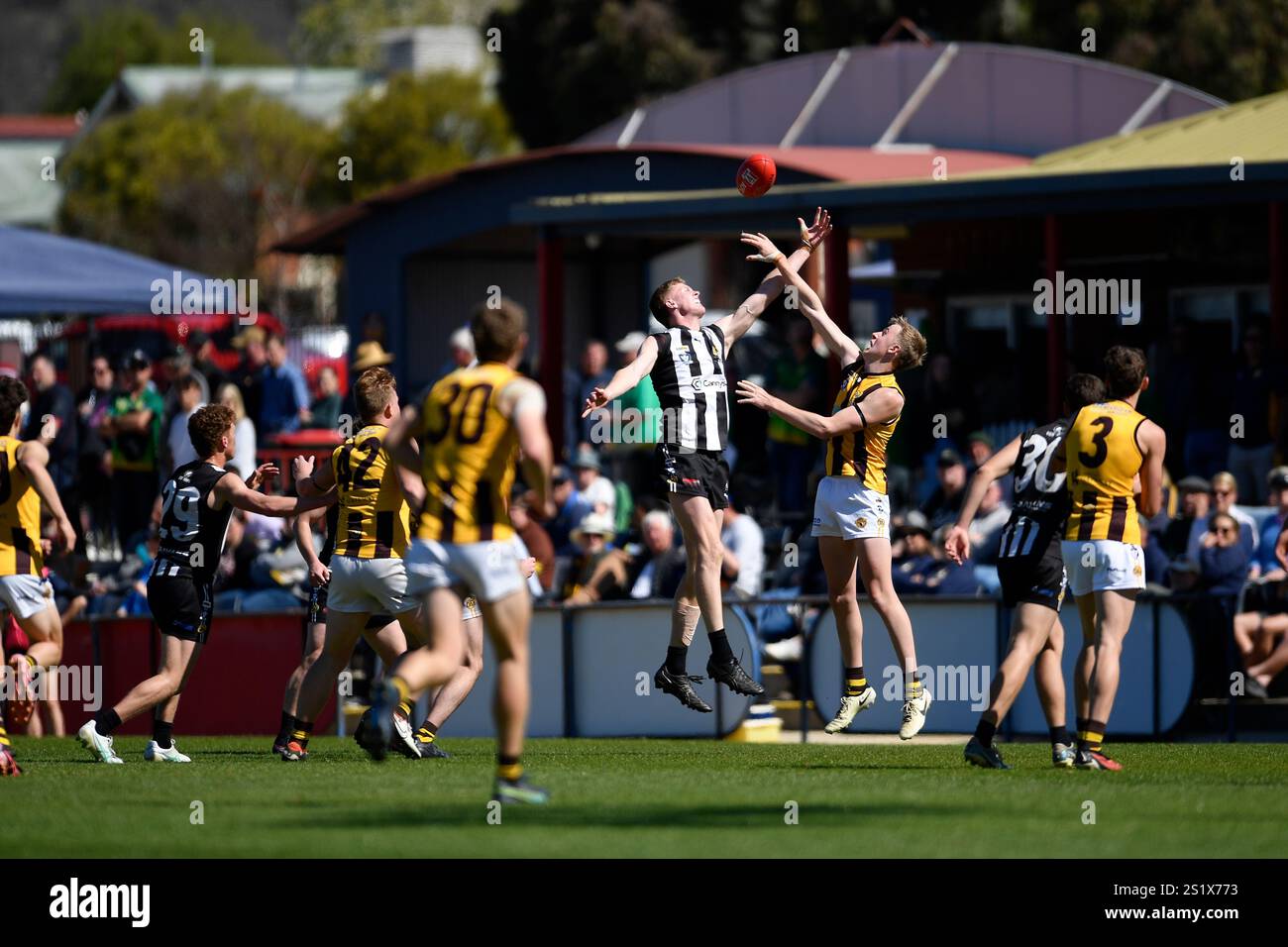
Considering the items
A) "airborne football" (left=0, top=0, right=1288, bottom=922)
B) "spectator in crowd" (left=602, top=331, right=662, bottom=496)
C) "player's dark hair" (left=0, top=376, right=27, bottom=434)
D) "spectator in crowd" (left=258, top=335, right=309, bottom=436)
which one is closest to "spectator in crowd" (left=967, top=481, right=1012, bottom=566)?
"airborne football" (left=0, top=0, right=1288, bottom=922)

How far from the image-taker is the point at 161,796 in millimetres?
10312

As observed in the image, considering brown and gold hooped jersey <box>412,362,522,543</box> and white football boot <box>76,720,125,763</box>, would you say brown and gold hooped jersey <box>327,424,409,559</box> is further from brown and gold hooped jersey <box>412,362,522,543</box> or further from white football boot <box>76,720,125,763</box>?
brown and gold hooped jersey <box>412,362,522,543</box>

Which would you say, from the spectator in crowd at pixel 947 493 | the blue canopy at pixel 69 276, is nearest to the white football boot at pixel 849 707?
the spectator in crowd at pixel 947 493

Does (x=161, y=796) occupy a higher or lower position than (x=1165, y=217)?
lower

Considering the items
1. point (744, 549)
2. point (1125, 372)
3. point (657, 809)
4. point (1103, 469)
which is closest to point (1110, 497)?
point (1103, 469)

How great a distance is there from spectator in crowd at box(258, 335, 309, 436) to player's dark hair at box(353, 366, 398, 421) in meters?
9.64

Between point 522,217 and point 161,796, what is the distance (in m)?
14.4

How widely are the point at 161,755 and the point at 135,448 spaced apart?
28.8 ft

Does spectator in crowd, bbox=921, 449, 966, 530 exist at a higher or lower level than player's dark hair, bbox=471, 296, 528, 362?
lower

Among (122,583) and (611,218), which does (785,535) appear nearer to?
(611,218)

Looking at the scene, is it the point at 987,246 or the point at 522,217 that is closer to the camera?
the point at 522,217

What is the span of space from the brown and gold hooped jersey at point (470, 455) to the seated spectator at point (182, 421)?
10149mm

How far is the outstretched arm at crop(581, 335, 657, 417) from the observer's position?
37.0 ft
